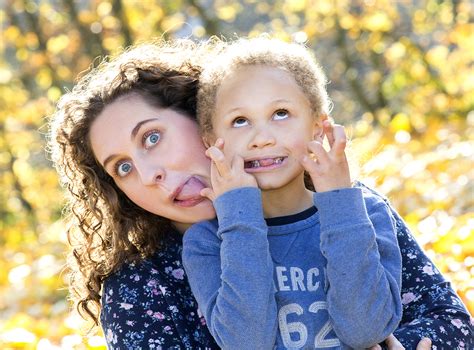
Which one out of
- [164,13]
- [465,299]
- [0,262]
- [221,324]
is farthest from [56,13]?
[221,324]

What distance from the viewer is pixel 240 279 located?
1.95m

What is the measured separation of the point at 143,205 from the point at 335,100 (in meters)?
8.10

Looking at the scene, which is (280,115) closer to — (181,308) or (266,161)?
(266,161)

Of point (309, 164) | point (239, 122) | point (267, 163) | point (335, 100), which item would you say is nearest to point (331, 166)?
point (309, 164)

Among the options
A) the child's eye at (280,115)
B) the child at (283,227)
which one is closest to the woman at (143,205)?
the child at (283,227)

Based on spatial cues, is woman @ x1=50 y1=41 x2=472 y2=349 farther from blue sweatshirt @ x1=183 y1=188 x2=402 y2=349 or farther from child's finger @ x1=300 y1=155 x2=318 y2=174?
child's finger @ x1=300 y1=155 x2=318 y2=174

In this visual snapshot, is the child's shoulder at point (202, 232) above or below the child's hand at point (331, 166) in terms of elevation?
below

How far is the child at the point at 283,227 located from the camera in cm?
194

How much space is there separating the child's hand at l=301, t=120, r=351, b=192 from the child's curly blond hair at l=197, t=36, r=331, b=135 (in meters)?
0.19

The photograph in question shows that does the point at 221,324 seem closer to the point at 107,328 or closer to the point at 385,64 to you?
the point at 107,328

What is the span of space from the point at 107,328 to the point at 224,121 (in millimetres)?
621

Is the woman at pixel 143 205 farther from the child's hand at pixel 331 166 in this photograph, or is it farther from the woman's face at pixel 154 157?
the child's hand at pixel 331 166

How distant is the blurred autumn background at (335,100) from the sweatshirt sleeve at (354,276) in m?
1.26

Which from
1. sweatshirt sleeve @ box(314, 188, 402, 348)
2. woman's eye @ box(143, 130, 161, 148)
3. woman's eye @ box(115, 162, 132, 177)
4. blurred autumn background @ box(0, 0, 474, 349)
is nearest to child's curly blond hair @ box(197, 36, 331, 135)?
woman's eye @ box(143, 130, 161, 148)
